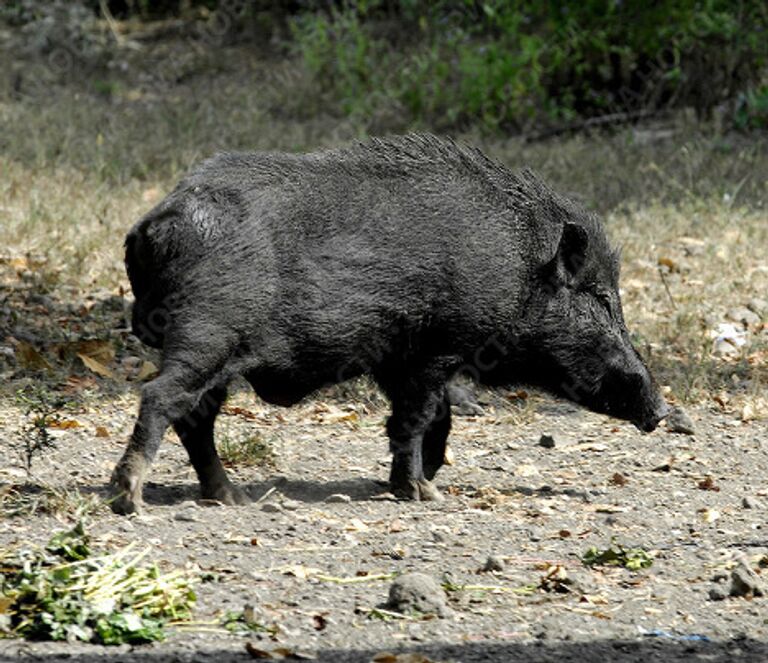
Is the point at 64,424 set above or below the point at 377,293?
below

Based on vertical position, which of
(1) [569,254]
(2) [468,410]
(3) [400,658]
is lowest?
(2) [468,410]

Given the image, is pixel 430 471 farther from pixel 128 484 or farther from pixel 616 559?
pixel 128 484

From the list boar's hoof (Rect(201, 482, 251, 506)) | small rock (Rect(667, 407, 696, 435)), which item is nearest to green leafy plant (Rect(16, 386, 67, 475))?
boar's hoof (Rect(201, 482, 251, 506))

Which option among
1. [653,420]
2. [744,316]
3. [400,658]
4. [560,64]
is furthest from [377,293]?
[560,64]

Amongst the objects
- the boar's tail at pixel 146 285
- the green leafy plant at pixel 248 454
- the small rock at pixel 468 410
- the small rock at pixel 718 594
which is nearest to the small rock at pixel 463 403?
the small rock at pixel 468 410

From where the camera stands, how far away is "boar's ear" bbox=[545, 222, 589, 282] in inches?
248

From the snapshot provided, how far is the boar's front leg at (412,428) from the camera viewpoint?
19.9ft

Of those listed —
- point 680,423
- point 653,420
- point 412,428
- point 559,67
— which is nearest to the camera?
point 412,428

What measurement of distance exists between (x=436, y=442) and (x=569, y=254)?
967 mm

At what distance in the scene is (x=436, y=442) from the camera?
637 centimetres

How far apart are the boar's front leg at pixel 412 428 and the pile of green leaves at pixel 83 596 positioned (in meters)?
1.77

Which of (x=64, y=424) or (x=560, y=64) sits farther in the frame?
(x=560, y=64)

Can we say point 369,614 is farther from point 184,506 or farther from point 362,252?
point 362,252

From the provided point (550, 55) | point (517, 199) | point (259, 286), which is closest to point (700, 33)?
point (550, 55)
